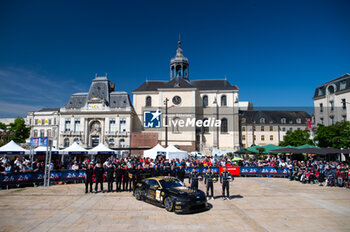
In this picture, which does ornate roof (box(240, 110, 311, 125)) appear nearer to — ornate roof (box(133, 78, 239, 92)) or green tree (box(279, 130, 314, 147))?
ornate roof (box(133, 78, 239, 92))

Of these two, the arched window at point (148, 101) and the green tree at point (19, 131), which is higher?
the arched window at point (148, 101)

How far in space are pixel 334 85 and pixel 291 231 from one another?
137 ft

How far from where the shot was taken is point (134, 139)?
165ft

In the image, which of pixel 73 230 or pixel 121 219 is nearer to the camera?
pixel 73 230

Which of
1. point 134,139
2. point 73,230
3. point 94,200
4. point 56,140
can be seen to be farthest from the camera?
point 56,140

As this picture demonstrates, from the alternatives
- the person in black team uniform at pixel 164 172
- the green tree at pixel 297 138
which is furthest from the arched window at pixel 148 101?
the person in black team uniform at pixel 164 172

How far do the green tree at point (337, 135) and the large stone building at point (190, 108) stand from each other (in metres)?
21.6

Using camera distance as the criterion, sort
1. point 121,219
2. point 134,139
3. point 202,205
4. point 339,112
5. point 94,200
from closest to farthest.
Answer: point 121,219, point 202,205, point 94,200, point 339,112, point 134,139

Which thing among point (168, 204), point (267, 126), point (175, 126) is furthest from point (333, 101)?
point (168, 204)

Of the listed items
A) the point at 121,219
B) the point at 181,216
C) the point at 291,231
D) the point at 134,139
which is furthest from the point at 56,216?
the point at 134,139

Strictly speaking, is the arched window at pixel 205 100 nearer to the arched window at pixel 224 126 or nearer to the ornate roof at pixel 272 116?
the arched window at pixel 224 126

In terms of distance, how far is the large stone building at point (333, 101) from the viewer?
38406mm

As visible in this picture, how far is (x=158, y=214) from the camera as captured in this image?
965 cm

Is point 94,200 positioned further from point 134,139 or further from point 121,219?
point 134,139
